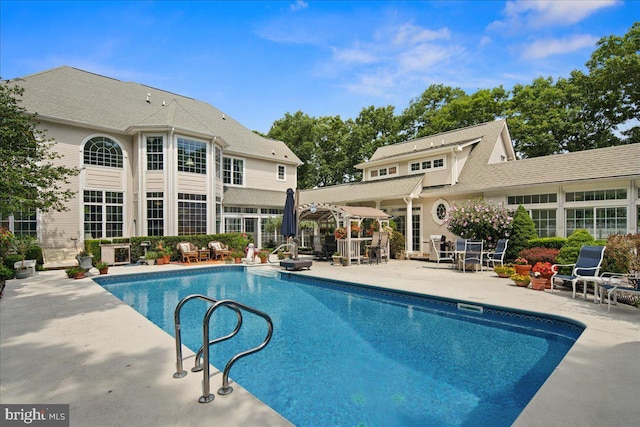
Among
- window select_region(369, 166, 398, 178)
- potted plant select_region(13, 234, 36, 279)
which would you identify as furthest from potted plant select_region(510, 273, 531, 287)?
potted plant select_region(13, 234, 36, 279)

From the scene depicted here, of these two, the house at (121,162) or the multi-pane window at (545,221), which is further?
the house at (121,162)

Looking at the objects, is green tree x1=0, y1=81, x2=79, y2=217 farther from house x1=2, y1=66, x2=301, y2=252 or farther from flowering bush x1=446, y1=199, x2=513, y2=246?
flowering bush x1=446, y1=199, x2=513, y2=246

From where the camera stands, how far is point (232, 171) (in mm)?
19141

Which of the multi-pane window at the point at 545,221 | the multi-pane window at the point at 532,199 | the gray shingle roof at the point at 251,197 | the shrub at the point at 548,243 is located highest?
the gray shingle roof at the point at 251,197

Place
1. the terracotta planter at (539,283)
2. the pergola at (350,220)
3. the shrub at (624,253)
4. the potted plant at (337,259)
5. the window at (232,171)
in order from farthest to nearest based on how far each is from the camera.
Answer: the window at (232,171), the potted plant at (337,259), the pergola at (350,220), the terracotta planter at (539,283), the shrub at (624,253)

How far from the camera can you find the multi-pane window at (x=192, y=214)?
1510 centimetres

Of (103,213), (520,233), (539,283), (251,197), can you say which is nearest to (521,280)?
(539,283)

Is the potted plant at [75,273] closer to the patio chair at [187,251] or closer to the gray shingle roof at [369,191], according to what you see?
the patio chair at [187,251]

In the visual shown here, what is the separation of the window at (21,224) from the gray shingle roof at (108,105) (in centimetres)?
409

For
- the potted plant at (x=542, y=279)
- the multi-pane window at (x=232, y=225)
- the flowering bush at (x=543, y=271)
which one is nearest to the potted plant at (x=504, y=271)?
the flowering bush at (x=543, y=271)

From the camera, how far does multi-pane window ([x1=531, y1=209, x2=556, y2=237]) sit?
12.2 meters

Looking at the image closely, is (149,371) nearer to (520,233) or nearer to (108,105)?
(520,233)

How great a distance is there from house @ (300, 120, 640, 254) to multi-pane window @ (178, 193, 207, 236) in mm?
7435

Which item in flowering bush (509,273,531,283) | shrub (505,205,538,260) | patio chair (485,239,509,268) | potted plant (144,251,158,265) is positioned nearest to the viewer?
flowering bush (509,273,531,283)
